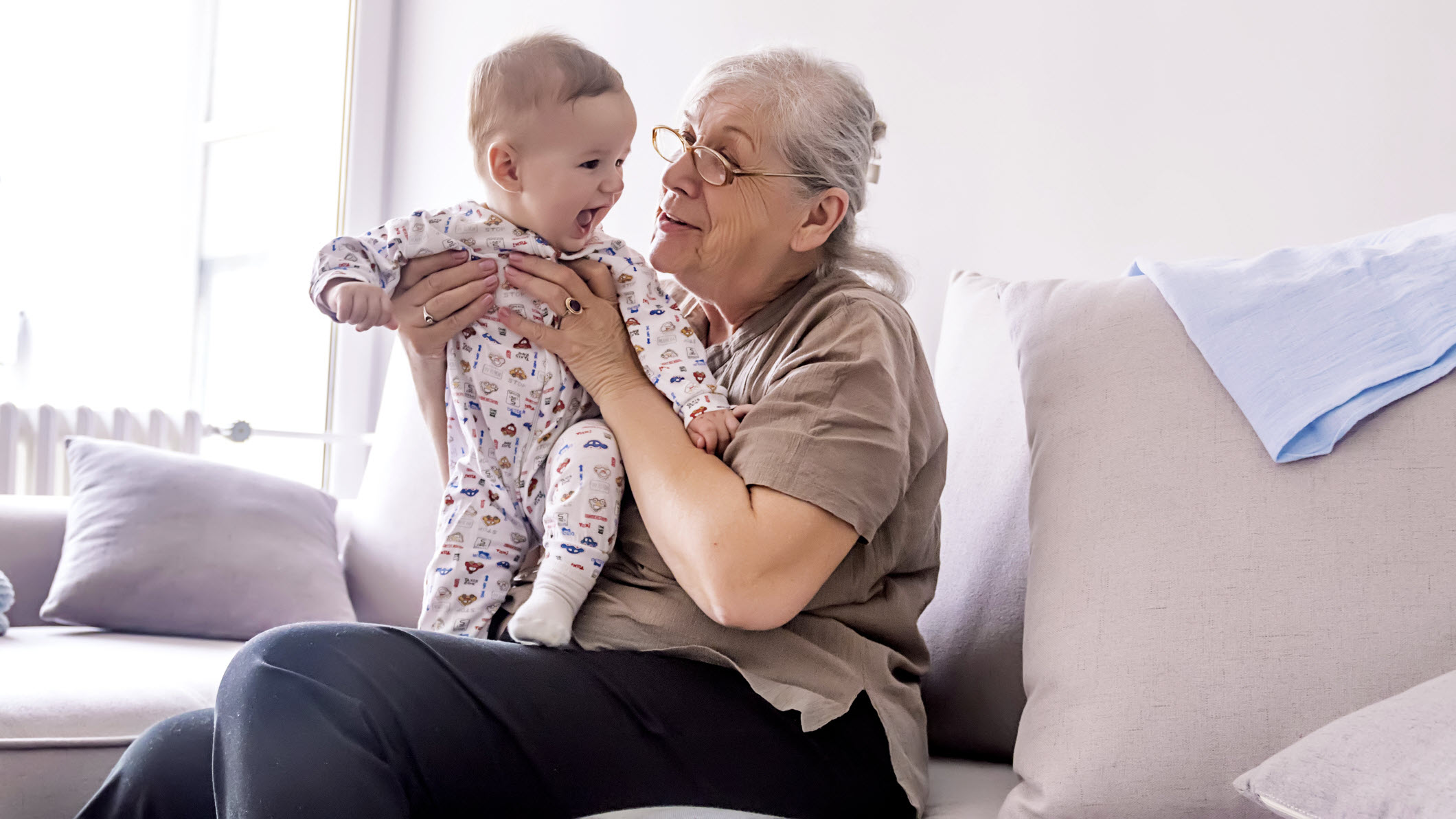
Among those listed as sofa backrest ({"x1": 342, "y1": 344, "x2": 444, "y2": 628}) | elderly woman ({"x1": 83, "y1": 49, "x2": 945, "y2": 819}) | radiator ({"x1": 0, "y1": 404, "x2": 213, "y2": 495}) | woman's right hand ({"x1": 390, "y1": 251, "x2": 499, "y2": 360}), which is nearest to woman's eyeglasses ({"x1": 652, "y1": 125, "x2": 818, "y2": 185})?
elderly woman ({"x1": 83, "y1": 49, "x2": 945, "y2": 819})

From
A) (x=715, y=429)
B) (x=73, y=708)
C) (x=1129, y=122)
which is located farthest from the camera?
(x=1129, y=122)

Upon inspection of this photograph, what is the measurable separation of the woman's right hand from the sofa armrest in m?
1.10

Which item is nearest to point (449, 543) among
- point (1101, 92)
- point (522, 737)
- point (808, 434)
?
point (522, 737)

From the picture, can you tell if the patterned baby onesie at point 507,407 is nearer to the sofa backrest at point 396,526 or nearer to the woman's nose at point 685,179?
the woman's nose at point 685,179

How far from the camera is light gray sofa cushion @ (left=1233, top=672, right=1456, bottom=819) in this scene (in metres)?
0.75

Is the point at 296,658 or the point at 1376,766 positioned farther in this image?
the point at 296,658

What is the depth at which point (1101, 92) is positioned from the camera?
1.80 meters

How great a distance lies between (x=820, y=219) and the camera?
149 centimetres

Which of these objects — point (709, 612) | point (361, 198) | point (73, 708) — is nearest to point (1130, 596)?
point (709, 612)

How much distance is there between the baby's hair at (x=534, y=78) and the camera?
1421 mm

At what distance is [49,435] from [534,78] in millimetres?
2151

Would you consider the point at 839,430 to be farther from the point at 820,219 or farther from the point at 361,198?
the point at 361,198

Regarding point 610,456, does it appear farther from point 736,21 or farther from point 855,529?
point 736,21

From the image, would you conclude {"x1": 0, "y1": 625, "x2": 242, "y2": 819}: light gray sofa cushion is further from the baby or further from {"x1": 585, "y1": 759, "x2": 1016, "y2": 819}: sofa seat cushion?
{"x1": 585, "y1": 759, "x2": 1016, "y2": 819}: sofa seat cushion
